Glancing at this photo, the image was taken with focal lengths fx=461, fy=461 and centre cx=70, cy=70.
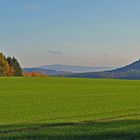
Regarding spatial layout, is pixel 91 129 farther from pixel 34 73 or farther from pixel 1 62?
pixel 34 73

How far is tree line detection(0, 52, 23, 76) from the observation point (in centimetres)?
14177

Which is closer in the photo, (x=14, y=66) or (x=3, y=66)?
(x=3, y=66)

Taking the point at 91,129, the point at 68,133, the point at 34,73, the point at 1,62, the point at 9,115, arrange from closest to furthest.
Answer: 1. the point at 68,133
2. the point at 91,129
3. the point at 9,115
4. the point at 1,62
5. the point at 34,73

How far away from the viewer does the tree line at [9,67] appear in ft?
465

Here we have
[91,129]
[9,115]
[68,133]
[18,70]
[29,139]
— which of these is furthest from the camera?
[18,70]

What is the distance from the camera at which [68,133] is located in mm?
14484

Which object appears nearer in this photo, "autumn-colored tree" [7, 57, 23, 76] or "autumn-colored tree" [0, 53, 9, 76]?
"autumn-colored tree" [0, 53, 9, 76]

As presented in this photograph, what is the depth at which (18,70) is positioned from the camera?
151 m

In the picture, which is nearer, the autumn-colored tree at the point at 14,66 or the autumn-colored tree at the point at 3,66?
the autumn-colored tree at the point at 3,66

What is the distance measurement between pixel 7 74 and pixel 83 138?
132 metres

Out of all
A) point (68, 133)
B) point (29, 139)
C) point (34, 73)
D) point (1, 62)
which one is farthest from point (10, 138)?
point (34, 73)

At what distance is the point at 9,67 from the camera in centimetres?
14512

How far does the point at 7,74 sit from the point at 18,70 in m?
7.26

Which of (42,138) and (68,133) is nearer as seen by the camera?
(42,138)
